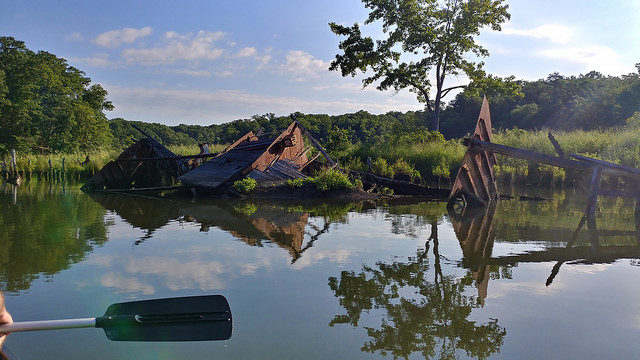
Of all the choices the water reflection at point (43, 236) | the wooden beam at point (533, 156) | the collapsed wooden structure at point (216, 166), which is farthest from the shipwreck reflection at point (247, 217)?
the wooden beam at point (533, 156)

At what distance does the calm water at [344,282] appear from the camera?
344 centimetres

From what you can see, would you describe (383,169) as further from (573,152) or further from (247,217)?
(247,217)

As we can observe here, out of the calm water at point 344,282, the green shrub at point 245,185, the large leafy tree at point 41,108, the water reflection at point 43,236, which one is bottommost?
the water reflection at point 43,236

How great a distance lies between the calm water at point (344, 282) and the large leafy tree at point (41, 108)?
47.0 meters

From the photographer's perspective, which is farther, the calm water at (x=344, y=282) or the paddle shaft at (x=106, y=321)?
the calm water at (x=344, y=282)

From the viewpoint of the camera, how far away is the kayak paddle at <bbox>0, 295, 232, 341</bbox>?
3004mm

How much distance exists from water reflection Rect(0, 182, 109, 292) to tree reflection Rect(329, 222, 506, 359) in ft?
12.0

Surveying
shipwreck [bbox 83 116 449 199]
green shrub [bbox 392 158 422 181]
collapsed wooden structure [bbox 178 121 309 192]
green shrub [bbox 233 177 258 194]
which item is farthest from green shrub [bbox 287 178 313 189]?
green shrub [bbox 392 158 422 181]

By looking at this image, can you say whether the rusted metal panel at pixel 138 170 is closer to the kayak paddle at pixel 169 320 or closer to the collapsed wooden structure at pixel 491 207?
the collapsed wooden structure at pixel 491 207

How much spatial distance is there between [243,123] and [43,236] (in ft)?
213

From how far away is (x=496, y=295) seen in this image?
15.3 ft

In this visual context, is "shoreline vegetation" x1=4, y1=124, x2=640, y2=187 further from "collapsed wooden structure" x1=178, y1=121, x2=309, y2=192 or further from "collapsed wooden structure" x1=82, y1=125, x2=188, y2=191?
"collapsed wooden structure" x1=82, y1=125, x2=188, y2=191

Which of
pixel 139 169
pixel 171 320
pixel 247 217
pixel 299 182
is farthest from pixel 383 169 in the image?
pixel 171 320

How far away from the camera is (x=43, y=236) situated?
25.0ft
